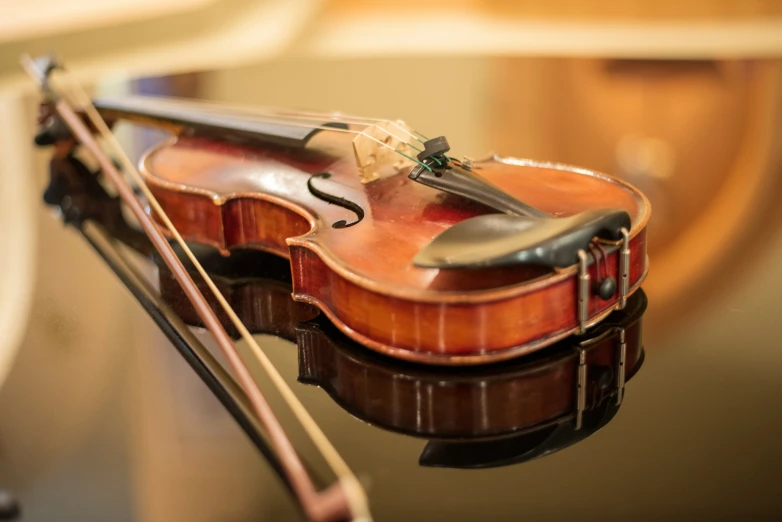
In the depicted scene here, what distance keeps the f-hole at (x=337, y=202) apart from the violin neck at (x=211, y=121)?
0.11 m

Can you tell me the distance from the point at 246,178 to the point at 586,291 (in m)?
0.62

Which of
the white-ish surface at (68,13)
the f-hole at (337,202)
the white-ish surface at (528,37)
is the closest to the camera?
the f-hole at (337,202)

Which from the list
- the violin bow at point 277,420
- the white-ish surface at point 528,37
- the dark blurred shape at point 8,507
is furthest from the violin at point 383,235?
the white-ish surface at point 528,37

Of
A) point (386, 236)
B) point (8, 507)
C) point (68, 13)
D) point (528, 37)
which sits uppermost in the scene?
point (68, 13)

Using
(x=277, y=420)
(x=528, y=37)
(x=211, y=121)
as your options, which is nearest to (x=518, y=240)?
(x=277, y=420)

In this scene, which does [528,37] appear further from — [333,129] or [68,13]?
[333,129]

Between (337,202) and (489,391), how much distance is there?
1.26 feet

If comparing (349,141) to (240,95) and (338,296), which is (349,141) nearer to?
(338,296)

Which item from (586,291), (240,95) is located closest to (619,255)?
(586,291)

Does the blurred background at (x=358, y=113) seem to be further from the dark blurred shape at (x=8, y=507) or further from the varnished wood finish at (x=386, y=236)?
the varnished wood finish at (x=386, y=236)

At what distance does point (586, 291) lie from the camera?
79cm

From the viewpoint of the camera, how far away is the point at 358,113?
1.72 m

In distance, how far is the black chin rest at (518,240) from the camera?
735 millimetres

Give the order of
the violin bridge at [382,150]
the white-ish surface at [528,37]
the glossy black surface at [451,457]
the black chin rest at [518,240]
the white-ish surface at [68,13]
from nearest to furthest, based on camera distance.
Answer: the glossy black surface at [451,457]
the black chin rest at [518,240]
the violin bridge at [382,150]
the white-ish surface at [68,13]
the white-ish surface at [528,37]
